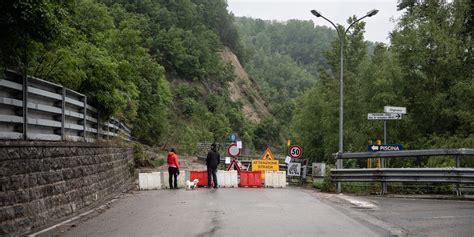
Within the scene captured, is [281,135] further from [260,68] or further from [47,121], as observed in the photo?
[47,121]

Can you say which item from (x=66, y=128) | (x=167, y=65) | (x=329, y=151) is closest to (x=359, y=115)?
(x=329, y=151)

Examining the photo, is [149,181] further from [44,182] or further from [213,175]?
[44,182]

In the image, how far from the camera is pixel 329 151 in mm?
52188

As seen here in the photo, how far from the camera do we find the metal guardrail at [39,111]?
10.6m

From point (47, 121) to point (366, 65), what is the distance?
117ft

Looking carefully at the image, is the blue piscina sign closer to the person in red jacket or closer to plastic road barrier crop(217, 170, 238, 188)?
plastic road barrier crop(217, 170, 238, 188)

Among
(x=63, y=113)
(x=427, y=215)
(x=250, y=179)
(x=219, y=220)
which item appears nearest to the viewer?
(x=219, y=220)

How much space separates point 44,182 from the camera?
11062mm

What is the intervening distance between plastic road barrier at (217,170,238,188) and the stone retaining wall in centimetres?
753

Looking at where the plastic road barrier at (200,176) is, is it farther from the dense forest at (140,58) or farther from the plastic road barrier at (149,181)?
the dense forest at (140,58)

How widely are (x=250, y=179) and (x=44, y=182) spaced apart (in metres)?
13.6

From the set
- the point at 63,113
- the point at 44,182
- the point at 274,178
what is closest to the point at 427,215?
the point at 44,182

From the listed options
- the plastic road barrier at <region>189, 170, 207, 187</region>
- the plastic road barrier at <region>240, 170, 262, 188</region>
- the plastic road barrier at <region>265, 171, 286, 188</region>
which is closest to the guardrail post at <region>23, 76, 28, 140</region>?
the plastic road barrier at <region>189, 170, 207, 187</region>

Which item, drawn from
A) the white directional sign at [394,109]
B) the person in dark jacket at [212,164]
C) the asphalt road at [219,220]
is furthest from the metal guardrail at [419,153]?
the person in dark jacket at [212,164]
